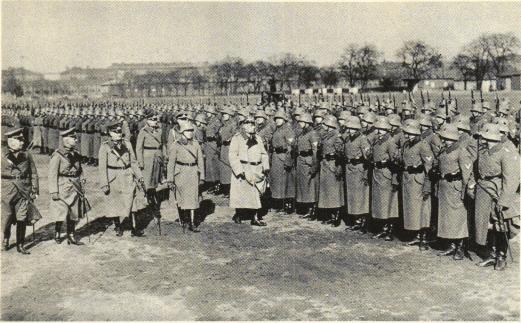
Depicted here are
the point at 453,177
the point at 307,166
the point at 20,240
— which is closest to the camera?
the point at 453,177

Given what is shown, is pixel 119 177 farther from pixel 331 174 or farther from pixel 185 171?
pixel 331 174

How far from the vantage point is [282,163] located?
995cm

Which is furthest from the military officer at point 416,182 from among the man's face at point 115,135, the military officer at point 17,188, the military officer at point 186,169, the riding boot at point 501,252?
the military officer at point 17,188

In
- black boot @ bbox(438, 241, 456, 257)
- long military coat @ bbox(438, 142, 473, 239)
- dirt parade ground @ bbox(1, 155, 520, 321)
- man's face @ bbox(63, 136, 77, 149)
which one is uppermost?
man's face @ bbox(63, 136, 77, 149)

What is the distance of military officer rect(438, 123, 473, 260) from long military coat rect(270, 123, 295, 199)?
3.32 meters

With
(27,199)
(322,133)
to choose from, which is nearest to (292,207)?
(322,133)

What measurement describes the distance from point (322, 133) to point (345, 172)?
34.4 inches

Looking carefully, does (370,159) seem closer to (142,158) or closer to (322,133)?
(322,133)

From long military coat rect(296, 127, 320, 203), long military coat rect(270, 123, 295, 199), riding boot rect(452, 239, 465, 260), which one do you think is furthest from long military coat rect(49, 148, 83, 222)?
riding boot rect(452, 239, 465, 260)

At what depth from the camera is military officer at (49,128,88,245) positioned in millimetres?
7746

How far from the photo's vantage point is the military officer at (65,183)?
7.75 m

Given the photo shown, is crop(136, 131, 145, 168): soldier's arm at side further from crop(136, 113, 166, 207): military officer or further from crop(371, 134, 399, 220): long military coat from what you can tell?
crop(371, 134, 399, 220): long military coat

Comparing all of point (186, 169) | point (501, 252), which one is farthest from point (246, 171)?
point (501, 252)

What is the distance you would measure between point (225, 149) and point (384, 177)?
182 inches
